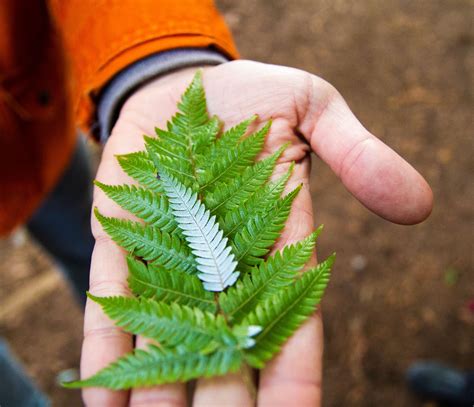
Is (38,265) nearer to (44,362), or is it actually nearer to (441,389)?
(44,362)

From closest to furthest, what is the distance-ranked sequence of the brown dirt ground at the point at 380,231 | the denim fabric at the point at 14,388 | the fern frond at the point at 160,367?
the fern frond at the point at 160,367, the denim fabric at the point at 14,388, the brown dirt ground at the point at 380,231

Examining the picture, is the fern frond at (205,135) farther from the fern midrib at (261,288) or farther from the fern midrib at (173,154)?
the fern midrib at (261,288)

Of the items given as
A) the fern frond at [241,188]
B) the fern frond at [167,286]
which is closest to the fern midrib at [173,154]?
the fern frond at [241,188]

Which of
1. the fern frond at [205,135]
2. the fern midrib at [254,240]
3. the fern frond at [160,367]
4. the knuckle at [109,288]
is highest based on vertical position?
the fern frond at [205,135]

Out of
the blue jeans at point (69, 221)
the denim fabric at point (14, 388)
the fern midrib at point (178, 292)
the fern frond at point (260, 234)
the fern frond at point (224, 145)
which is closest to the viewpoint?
the fern midrib at point (178, 292)

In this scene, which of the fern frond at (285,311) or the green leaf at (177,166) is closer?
the fern frond at (285,311)

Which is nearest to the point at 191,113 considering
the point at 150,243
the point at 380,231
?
the point at 150,243

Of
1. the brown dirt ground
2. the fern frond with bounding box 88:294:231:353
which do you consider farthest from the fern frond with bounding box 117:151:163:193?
the brown dirt ground
